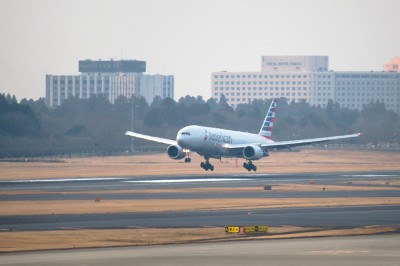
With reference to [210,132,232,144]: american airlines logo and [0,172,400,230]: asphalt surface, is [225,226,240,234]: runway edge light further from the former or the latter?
[210,132,232,144]: american airlines logo

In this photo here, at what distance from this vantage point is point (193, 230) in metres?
69.7

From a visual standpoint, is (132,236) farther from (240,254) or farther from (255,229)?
(240,254)

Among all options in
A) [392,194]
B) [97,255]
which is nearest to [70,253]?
[97,255]

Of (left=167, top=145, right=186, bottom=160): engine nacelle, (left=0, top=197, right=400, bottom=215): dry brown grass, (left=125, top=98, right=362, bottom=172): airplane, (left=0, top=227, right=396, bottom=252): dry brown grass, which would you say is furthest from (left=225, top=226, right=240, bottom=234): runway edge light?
(left=167, top=145, right=186, bottom=160): engine nacelle

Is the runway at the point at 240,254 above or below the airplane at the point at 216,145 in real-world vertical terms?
below

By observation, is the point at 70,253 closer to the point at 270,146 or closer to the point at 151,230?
the point at 151,230

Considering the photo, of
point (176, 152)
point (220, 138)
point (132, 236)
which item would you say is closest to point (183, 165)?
point (176, 152)

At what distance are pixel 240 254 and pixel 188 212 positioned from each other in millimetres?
25219

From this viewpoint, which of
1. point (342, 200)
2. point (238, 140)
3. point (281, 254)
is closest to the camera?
point (281, 254)

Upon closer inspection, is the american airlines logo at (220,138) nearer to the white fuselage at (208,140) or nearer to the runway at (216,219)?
A: the white fuselage at (208,140)

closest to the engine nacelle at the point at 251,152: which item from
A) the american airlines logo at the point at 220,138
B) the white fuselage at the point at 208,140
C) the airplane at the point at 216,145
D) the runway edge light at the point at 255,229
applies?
the airplane at the point at 216,145

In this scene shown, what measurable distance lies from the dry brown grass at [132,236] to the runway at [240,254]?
2.35 metres

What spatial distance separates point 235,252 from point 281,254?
241 cm

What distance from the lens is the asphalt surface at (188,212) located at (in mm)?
74062
